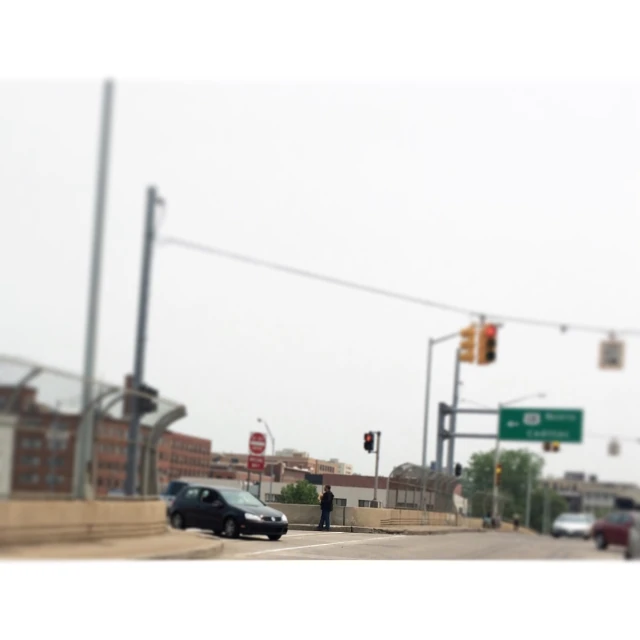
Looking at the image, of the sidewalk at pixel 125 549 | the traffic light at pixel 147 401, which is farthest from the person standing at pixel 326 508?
the traffic light at pixel 147 401

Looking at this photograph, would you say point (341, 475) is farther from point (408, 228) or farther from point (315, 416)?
point (408, 228)

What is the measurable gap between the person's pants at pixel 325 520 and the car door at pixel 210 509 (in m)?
0.75

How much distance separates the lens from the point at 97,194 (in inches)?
286

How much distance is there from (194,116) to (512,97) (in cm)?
226

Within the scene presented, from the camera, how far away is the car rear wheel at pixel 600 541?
8.23 metres

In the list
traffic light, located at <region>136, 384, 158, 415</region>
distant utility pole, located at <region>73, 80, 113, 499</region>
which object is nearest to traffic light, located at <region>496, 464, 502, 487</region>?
traffic light, located at <region>136, 384, 158, 415</region>

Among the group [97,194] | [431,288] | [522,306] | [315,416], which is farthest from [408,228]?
[97,194]

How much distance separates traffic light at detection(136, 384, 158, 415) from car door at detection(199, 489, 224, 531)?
789 mm

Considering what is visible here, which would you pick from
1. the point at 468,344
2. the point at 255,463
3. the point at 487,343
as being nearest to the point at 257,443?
the point at 255,463

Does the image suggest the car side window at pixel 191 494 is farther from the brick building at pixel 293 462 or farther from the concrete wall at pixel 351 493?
the concrete wall at pixel 351 493

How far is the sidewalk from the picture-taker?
7.60 m

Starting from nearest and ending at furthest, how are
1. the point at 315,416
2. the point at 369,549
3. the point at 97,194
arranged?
the point at 97,194 → the point at 315,416 → the point at 369,549

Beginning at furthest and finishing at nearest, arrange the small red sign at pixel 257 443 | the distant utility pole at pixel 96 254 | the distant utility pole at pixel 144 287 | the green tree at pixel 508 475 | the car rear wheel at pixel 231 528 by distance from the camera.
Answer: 1. the car rear wheel at pixel 231 528
2. the green tree at pixel 508 475
3. the small red sign at pixel 257 443
4. the distant utility pole at pixel 144 287
5. the distant utility pole at pixel 96 254

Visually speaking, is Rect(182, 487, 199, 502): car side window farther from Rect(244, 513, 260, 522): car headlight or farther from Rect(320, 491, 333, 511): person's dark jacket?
Rect(320, 491, 333, 511): person's dark jacket
